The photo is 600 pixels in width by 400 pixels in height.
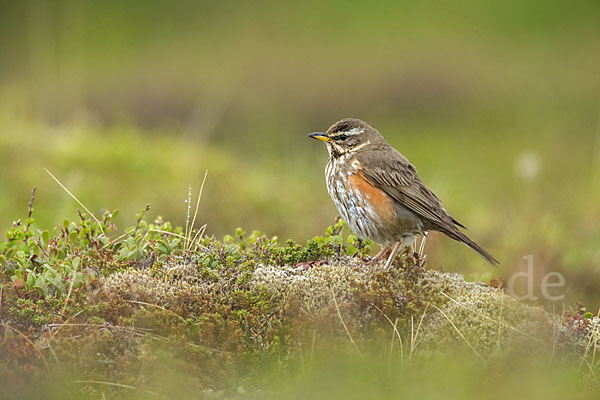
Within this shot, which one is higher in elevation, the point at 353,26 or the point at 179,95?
the point at 353,26

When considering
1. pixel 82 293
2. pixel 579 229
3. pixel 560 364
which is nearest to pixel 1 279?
pixel 82 293

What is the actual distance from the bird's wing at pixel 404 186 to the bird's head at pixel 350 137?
277 millimetres

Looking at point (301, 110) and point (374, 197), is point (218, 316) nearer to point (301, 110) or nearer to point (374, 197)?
point (374, 197)

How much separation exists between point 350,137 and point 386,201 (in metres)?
0.82

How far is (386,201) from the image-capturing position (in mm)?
7598

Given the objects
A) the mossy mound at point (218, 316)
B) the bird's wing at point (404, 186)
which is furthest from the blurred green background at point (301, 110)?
the mossy mound at point (218, 316)

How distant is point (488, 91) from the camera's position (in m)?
24.7

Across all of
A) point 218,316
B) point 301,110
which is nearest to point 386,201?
point 218,316

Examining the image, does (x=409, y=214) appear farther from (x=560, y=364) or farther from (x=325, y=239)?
(x=560, y=364)

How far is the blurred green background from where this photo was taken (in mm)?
13125

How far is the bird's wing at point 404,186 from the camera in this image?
755 centimetres

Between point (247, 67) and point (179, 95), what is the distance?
3.33 m

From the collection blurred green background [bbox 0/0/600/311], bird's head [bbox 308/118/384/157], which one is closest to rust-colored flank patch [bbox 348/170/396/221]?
bird's head [bbox 308/118/384/157]

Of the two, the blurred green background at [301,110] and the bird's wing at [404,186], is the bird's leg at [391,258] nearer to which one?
the bird's wing at [404,186]
